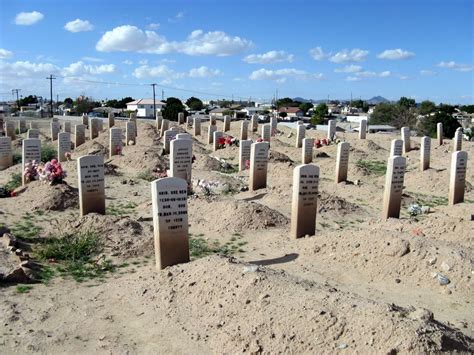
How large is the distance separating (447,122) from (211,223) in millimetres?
42111

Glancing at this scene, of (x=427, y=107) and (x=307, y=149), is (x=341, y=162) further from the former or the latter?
(x=427, y=107)

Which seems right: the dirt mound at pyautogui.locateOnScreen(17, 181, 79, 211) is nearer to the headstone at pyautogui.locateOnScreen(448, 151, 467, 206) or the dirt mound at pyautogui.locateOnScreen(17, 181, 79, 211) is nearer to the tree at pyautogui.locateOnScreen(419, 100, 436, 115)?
the headstone at pyautogui.locateOnScreen(448, 151, 467, 206)

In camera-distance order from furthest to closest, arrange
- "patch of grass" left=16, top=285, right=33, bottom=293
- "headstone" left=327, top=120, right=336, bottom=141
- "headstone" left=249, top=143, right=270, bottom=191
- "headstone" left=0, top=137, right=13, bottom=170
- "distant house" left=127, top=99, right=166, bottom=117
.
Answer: "distant house" left=127, top=99, right=166, bottom=117, "headstone" left=327, top=120, right=336, bottom=141, "headstone" left=0, top=137, right=13, bottom=170, "headstone" left=249, top=143, right=270, bottom=191, "patch of grass" left=16, top=285, right=33, bottom=293

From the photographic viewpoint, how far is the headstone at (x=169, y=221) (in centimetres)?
758

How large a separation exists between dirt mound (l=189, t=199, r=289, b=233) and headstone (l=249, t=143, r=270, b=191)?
3.25 meters

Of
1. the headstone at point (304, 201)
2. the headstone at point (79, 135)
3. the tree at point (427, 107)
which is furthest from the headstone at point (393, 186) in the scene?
the tree at point (427, 107)

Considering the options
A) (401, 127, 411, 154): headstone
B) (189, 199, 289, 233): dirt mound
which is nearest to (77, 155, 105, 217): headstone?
(189, 199, 289, 233): dirt mound

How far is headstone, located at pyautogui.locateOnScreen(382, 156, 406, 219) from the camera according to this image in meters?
11.6

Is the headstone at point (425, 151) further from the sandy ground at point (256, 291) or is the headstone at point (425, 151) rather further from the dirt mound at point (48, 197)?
the dirt mound at point (48, 197)

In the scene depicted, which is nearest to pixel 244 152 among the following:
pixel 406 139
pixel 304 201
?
pixel 304 201

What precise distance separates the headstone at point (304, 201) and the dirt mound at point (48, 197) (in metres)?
5.15

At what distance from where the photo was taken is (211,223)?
1052 centimetres

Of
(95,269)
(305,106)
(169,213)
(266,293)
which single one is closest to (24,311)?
(95,269)

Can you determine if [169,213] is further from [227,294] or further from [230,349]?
[230,349]
